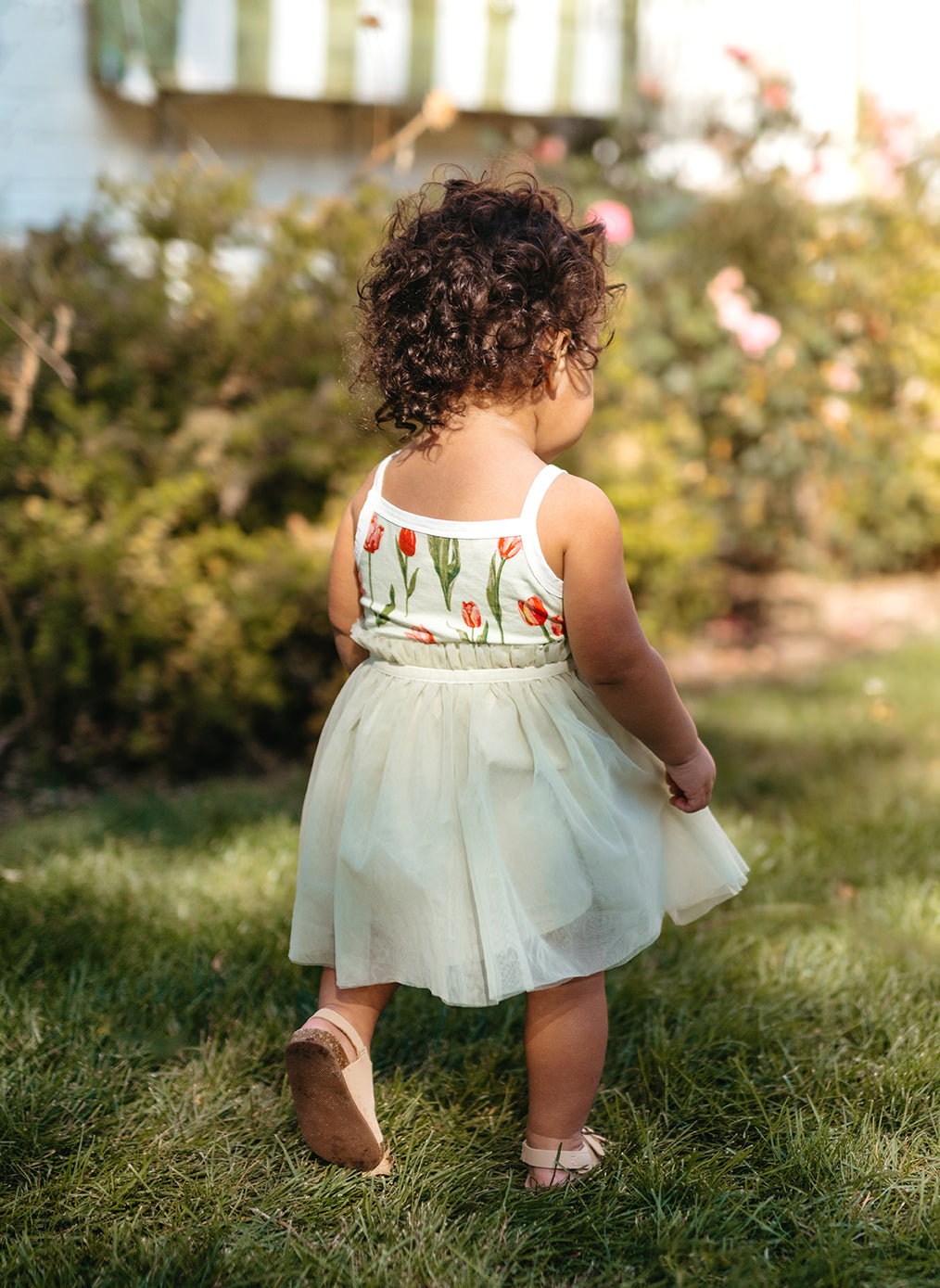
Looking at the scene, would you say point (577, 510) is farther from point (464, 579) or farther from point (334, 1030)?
point (334, 1030)

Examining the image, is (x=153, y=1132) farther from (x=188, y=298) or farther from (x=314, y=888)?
(x=188, y=298)

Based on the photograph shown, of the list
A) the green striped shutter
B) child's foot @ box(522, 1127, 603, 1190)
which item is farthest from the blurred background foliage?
the green striped shutter

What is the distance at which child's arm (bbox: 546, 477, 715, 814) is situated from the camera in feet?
5.05

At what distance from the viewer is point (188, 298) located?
11.6 feet

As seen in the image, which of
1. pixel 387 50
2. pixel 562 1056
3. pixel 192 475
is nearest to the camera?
pixel 562 1056

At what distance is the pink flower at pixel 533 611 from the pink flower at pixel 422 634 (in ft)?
0.48

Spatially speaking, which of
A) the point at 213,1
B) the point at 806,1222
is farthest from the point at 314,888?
the point at 213,1

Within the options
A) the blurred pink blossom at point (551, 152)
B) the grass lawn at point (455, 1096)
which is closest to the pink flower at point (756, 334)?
the blurred pink blossom at point (551, 152)

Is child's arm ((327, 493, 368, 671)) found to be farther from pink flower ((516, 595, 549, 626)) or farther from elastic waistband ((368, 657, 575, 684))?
pink flower ((516, 595, 549, 626))

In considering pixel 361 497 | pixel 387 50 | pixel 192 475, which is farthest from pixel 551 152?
pixel 361 497

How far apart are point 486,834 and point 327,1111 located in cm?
46

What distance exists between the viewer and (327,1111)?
1619 millimetres

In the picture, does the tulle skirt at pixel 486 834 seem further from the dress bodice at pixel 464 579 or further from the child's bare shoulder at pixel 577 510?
the child's bare shoulder at pixel 577 510

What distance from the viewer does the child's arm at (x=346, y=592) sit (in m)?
1.81
